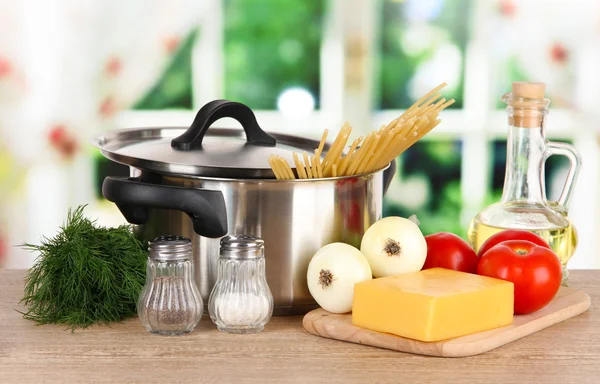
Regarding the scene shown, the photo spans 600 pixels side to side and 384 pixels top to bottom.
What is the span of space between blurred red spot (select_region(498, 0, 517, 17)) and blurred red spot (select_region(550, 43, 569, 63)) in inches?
8.2

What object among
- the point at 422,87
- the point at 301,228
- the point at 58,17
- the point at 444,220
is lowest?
the point at 444,220

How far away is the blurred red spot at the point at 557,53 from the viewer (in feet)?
10.0

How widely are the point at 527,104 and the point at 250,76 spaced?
1.90m

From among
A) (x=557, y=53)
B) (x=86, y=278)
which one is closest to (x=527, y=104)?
(x=86, y=278)

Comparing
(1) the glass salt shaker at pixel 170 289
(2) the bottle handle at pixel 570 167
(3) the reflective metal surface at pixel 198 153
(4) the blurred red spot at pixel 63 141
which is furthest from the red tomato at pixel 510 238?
(4) the blurred red spot at pixel 63 141

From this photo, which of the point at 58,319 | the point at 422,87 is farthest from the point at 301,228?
the point at 422,87

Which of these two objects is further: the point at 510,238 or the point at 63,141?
the point at 63,141

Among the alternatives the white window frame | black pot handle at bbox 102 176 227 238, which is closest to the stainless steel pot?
black pot handle at bbox 102 176 227 238

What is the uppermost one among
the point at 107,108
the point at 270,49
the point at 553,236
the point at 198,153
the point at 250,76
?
the point at 270,49

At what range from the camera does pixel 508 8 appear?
3.01 m

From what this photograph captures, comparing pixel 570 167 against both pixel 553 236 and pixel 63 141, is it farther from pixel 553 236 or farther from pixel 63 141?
pixel 63 141

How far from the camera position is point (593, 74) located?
10.0ft

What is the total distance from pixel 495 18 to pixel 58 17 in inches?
64.0

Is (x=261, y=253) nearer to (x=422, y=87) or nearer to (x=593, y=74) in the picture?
(x=422, y=87)
